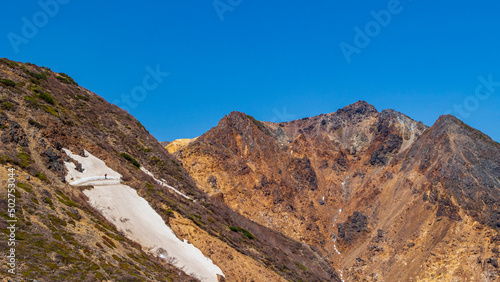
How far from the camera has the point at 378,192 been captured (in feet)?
326

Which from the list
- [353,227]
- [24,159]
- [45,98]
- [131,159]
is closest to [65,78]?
[45,98]

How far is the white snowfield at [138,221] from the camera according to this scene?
29.0 metres

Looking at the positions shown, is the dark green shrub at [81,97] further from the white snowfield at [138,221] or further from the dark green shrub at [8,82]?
the white snowfield at [138,221]

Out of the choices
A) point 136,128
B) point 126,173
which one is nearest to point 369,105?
point 136,128

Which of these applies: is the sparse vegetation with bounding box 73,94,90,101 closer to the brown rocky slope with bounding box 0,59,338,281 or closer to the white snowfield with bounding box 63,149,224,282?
the brown rocky slope with bounding box 0,59,338,281

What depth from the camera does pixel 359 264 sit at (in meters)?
79.9

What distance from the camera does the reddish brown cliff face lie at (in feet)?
240

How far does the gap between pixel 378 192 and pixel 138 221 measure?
7949 cm

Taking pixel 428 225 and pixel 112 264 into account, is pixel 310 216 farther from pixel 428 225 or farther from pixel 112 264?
pixel 112 264

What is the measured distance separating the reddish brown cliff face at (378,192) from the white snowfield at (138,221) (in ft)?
134

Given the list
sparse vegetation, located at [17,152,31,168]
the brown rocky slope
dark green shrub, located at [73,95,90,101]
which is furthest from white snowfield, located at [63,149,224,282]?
dark green shrub, located at [73,95,90,101]

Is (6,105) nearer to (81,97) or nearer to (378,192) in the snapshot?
(81,97)

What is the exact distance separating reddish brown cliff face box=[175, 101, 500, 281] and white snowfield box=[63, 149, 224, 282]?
4076 centimetres

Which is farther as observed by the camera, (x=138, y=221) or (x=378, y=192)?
(x=378, y=192)
